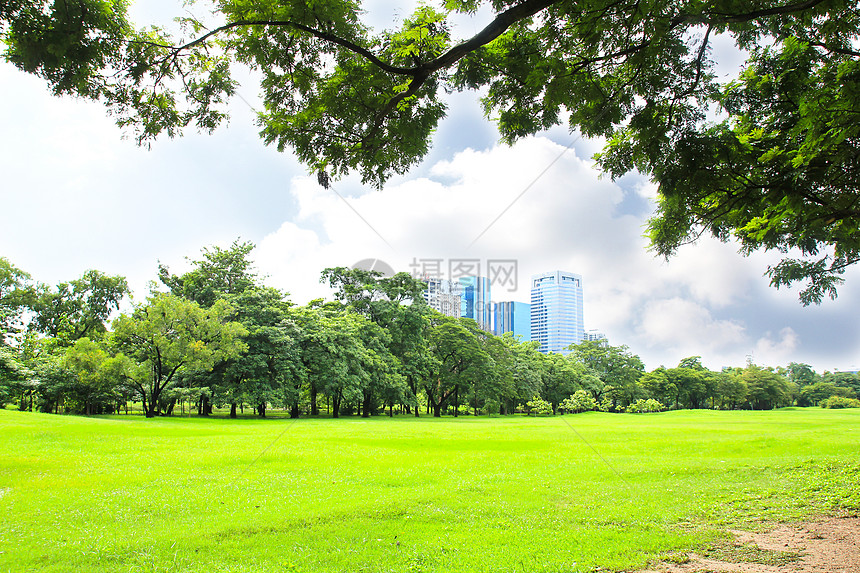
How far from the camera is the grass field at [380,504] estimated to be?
4828 millimetres

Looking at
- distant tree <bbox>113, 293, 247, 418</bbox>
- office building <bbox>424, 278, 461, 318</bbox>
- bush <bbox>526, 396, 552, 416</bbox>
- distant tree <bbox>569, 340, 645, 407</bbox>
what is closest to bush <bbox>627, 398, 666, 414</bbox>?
distant tree <bbox>569, 340, 645, 407</bbox>

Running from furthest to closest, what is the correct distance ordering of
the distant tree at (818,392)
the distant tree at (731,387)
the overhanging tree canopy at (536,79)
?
the distant tree at (818,392), the distant tree at (731,387), the overhanging tree canopy at (536,79)

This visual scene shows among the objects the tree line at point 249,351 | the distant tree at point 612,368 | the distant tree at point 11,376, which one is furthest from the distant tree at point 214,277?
the distant tree at point 612,368

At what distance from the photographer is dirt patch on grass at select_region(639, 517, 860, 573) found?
15.0 ft

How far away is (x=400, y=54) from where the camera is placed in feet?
15.1

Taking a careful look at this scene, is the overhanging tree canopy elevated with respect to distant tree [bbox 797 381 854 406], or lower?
elevated

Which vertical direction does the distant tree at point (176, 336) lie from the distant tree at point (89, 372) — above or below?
above

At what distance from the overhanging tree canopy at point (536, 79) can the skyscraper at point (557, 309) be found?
302ft

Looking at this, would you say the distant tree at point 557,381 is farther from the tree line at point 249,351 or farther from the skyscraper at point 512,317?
the skyscraper at point 512,317

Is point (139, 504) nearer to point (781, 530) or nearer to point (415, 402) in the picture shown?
point (781, 530)

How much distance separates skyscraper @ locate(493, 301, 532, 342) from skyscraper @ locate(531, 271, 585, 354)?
65.8 inches

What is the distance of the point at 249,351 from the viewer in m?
30.3

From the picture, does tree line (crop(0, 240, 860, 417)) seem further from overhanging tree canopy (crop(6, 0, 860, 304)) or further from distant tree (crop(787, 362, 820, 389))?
distant tree (crop(787, 362, 820, 389))

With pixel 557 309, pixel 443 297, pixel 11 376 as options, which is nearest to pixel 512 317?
pixel 557 309
